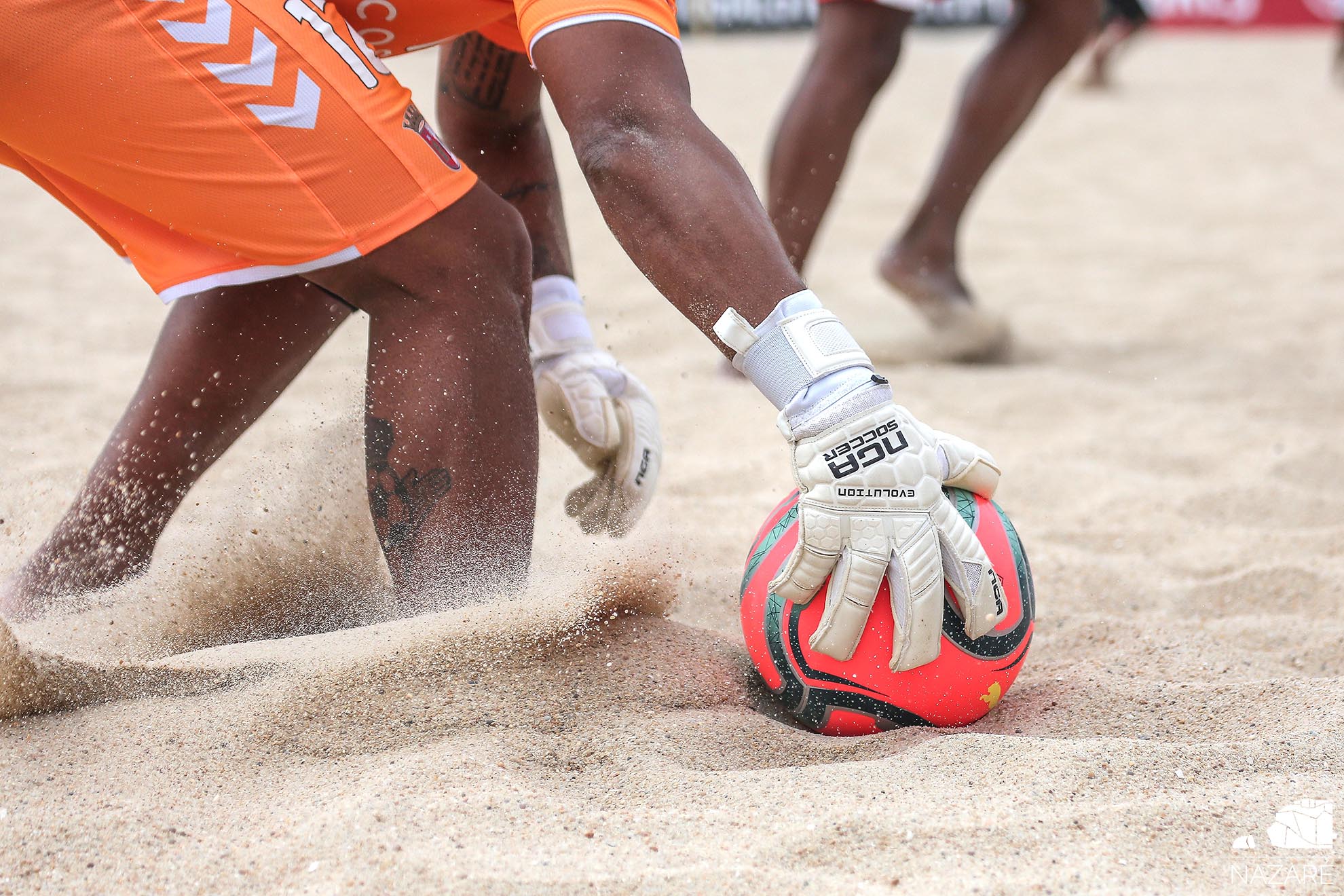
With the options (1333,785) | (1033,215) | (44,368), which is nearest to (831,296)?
(1033,215)

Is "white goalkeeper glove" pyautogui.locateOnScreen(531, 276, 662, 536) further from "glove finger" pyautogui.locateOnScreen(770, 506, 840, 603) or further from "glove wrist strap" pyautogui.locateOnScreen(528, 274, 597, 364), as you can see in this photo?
"glove finger" pyautogui.locateOnScreen(770, 506, 840, 603)

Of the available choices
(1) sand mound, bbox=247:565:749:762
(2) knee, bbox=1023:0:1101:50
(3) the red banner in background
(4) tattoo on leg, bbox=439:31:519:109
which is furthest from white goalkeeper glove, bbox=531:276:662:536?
(3) the red banner in background

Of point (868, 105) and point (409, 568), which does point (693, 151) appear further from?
point (868, 105)

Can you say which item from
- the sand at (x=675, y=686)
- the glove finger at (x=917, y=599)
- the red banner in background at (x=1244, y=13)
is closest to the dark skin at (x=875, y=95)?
the sand at (x=675, y=686)

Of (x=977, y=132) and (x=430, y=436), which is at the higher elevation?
(x=430, y=436)

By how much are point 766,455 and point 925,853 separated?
1.61 metres

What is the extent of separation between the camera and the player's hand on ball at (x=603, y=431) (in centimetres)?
197

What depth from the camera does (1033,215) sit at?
5.45m

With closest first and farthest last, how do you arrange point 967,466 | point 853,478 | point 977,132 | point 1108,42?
point 853,478
point 967,466
point 977,132
point 1108,42

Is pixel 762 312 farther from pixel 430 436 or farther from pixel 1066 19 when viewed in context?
pixel 1066 19

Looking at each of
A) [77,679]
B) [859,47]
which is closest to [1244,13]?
[859,47]

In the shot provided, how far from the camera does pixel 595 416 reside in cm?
196

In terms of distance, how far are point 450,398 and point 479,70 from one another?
0.75 metres

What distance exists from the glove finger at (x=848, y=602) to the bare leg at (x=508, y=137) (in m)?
0.92
